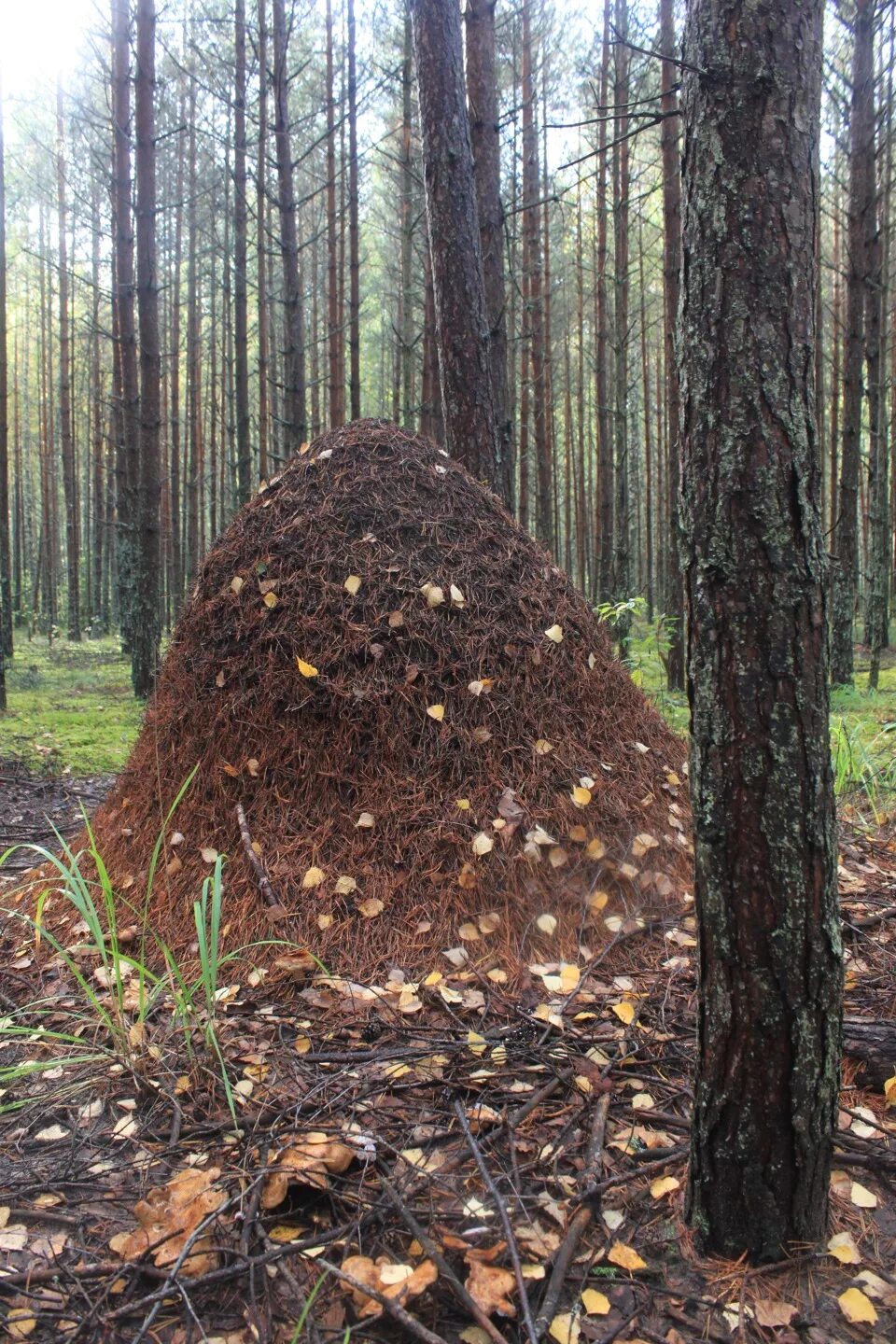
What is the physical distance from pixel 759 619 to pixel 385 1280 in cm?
147

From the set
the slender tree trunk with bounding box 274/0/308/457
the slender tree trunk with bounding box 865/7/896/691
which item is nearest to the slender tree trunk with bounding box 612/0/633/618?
the slender tree trunk with bounding box 865/7/896/691

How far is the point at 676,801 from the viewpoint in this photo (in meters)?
3.63

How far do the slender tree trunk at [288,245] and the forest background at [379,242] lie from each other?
38 mm

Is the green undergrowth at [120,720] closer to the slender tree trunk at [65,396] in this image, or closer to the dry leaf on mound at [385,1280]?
the dry leaf on mound at [385,1280]

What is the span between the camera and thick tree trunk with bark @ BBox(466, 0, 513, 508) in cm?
634

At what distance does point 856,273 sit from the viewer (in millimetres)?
9336

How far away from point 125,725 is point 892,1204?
8.25 m

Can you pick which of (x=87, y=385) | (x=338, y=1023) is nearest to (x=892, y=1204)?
(x=338, y=1023)

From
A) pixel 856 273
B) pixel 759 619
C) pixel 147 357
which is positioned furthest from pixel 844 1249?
pixel 856 273

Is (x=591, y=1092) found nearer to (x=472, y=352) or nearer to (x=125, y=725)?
(x=472, y=352)

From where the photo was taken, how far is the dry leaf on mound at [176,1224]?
1660mm

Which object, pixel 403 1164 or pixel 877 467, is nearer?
pixel 403 1164

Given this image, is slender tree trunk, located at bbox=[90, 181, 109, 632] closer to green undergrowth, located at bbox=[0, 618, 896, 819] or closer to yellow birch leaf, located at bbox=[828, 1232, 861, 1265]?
green undergrowth, located at bbox=[0, 618, 896, 819]

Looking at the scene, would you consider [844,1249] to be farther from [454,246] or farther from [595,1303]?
[454,246]
